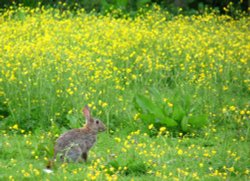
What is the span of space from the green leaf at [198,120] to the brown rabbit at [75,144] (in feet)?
5.18

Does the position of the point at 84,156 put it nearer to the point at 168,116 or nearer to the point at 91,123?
the point at 91,123

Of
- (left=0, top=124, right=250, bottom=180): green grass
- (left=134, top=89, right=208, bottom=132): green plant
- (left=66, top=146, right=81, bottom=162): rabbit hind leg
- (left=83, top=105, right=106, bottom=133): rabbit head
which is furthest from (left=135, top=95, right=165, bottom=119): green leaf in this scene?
(left=66, top=146, right=81, bottom=162): rabbit hind leg

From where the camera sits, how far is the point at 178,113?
8875 mm

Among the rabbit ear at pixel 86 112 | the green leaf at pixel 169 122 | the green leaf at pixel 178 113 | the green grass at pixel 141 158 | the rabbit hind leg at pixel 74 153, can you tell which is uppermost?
the rabbit ear at pixel 86 112

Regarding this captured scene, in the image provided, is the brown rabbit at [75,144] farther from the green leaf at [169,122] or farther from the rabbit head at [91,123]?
the green leaf at [169,122]

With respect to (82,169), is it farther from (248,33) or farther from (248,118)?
(248,33)

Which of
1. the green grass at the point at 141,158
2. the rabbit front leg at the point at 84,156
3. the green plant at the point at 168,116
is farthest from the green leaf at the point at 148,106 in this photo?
the rabbit front leg at the point at 84,156

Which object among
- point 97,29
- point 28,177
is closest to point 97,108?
point 28,177

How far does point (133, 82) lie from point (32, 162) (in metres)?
3.42

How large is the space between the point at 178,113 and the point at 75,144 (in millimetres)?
1896

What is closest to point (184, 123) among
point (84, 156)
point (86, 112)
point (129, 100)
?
point (129, 100)

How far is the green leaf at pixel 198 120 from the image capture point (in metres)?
8.81

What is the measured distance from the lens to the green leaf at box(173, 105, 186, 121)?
886cm

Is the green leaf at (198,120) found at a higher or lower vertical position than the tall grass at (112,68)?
lower
